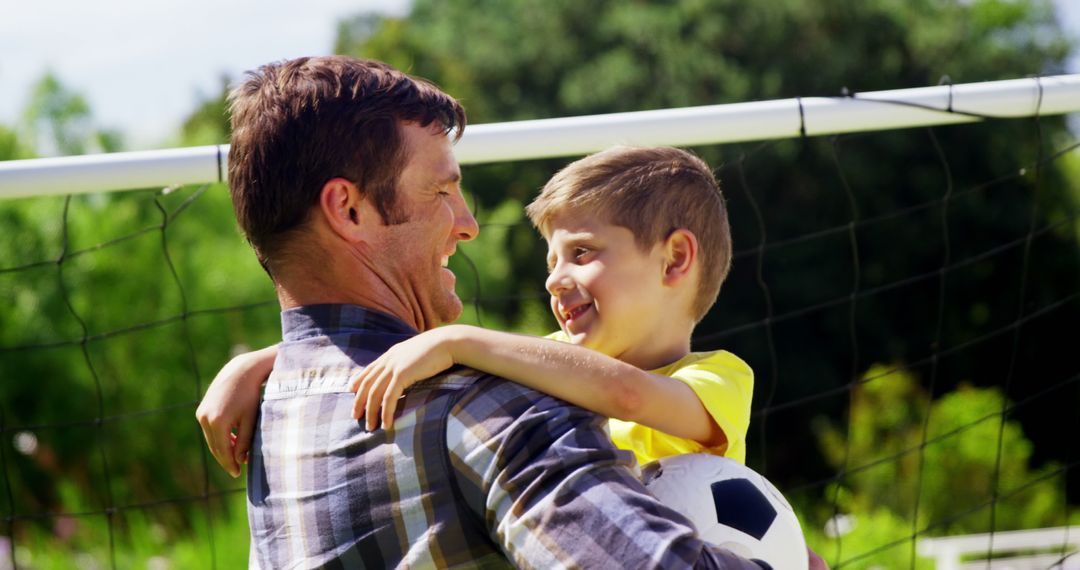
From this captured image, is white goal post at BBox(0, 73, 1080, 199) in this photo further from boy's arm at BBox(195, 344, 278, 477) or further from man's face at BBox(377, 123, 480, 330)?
man's face at BBox(377, 123, 480, 330)

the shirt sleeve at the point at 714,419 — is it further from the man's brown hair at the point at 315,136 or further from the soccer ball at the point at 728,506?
the man's brown hair at the point at 315,136

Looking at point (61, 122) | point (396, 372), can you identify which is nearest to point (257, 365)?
point (396, 372)

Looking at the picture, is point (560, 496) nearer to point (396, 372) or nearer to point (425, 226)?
point (396, 372)

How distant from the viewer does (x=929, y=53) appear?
16.3m

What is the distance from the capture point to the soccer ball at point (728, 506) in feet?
5.82

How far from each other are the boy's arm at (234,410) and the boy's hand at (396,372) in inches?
14.4

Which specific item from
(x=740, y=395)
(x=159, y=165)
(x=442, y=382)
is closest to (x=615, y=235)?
(x=740, y=395)

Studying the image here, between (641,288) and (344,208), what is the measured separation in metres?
0.58

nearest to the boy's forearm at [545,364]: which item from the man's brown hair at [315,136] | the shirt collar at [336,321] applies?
the shirt collar at [336,321]

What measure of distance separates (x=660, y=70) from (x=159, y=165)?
46.7 ft

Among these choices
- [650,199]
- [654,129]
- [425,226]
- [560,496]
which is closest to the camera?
[560,496]

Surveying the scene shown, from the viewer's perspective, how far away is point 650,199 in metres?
2.10

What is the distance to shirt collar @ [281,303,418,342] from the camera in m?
1.71

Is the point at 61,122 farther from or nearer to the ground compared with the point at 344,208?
nearer to the ground
